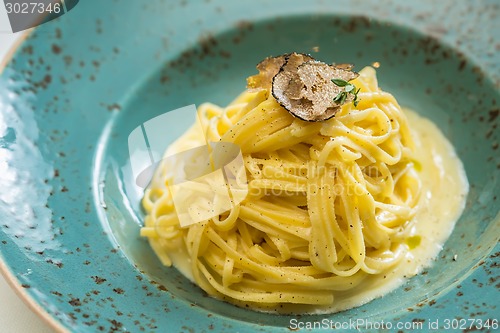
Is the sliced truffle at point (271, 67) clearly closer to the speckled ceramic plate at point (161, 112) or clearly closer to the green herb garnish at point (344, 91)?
the green herb garnish at point (344, 91)

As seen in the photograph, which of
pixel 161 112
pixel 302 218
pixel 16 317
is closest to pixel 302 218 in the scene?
pixel 302 218

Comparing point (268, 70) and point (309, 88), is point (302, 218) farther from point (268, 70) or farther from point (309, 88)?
point (268, 70)

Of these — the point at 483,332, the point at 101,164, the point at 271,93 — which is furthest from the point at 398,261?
the point at 101,164

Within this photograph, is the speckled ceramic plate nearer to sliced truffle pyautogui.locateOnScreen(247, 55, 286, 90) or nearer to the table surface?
the table surface

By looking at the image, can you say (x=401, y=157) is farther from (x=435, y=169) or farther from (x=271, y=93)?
(x=271, y=93)

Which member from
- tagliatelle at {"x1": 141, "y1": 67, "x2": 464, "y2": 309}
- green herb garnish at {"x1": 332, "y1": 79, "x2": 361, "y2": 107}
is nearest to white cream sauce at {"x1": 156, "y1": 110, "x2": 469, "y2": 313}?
tagliatelle at {"x1": 141, "y1": 67, "x2": 464, "y2": 309}

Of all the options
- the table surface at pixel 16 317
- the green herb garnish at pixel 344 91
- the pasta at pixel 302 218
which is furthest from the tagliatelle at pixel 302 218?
the table surface at pixel 16 317
